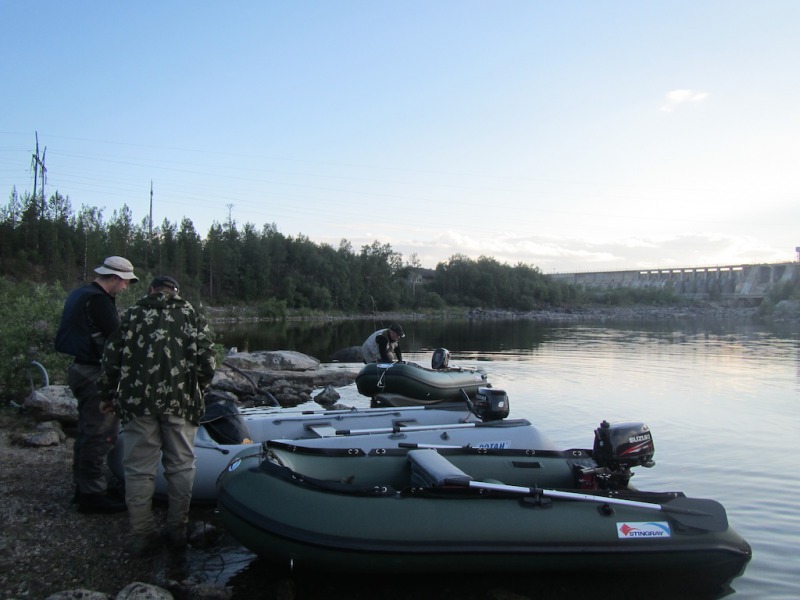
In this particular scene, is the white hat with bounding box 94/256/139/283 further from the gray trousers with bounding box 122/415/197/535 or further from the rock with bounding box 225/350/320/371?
the rock with bounding box 225/350/320/371

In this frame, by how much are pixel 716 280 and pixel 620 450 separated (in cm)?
13463

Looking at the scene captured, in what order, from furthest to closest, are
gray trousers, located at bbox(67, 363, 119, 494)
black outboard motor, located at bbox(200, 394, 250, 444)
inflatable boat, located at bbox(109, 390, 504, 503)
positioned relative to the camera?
black outboard motor, located at bbox(200, 394, 250, 444) → inflatable boat, located at bbox(109, 390, 504, 503) → gray trousers, located at bbox(67, 363, 119, 494)

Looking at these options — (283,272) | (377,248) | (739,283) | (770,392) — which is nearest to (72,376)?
(770,392)

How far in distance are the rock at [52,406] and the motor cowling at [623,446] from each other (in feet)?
21.2

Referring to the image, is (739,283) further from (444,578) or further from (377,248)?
(444,578)

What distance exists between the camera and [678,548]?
449 cm

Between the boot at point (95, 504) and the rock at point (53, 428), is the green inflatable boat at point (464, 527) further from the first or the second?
the rock at point (53, 428)

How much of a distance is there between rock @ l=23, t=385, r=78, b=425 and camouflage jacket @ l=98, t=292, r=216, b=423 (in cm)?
399

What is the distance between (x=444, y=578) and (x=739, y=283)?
13520 cm

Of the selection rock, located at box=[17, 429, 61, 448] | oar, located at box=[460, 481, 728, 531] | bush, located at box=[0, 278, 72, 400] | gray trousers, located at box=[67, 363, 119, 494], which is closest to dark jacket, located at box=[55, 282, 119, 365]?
gray trousers, located at box=[67, 363, 119, 494]

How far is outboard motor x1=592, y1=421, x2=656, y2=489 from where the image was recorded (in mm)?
5281

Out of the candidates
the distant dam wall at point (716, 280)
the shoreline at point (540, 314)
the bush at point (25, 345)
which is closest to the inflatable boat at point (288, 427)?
the bush at point (25, 345)

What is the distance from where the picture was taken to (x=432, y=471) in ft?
15.6

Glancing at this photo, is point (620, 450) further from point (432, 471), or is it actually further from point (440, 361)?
point (440, 361)
